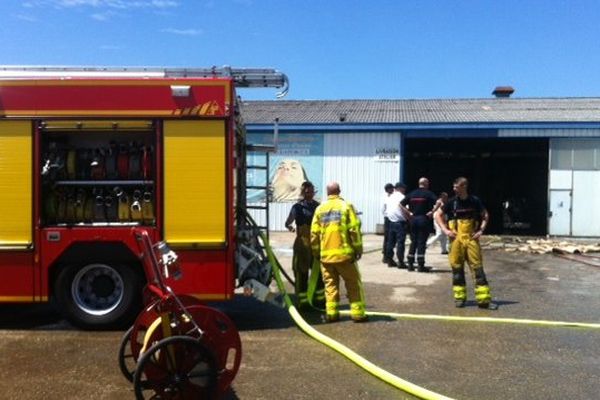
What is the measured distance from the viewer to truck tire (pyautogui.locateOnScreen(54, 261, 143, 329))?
6801 mm

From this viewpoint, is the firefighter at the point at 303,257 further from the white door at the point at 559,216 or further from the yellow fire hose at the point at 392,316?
the white door at the point at 559,216

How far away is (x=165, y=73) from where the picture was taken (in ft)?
24.0

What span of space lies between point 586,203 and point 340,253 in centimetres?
1639

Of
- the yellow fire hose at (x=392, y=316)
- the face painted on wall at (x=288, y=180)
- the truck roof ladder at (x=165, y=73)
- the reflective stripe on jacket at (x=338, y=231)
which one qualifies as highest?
the truck roof ladder at (x=165, y=73)

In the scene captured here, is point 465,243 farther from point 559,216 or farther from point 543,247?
point 559,216

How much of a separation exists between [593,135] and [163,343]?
19.8 metres

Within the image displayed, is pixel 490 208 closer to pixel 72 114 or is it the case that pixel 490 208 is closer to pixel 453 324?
pixel 453 324

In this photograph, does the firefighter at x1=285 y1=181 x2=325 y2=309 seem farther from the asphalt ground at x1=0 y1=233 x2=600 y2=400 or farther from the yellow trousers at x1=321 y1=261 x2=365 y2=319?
the yellow trousers at x1=321 y1=261 x2=365 y2=319

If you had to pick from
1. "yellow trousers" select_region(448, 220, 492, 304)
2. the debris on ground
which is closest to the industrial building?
the debris on ground

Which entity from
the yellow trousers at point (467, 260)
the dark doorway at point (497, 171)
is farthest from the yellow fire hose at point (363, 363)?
the dark doorway at point (497, 171)

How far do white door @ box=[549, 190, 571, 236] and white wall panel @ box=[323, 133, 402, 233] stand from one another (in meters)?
5.33

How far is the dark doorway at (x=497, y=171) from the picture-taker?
971 inches

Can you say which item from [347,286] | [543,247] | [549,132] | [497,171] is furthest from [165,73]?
[497,171]

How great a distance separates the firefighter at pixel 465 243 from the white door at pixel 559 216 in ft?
45.9
